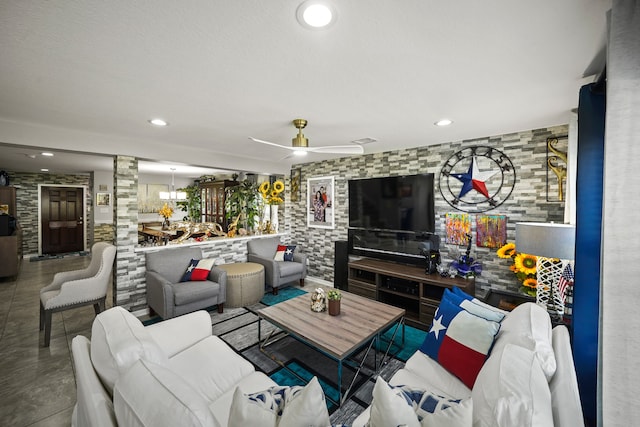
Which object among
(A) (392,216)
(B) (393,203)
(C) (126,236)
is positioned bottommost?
(C) (126,236)

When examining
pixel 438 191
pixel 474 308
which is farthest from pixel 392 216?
pixel 474 308

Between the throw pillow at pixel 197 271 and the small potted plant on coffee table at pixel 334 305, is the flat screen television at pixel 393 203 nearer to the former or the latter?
the small potted plant on coffee table at pixel 334 305

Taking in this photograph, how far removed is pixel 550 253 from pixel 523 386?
4.34ft

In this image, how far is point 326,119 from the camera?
8.36ft

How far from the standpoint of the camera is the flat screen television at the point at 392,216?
3.65 metres

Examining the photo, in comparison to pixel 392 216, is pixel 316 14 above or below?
above

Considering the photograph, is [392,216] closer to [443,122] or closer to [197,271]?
[443,122]

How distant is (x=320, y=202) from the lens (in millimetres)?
5023

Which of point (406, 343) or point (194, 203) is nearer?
point (406, 343)

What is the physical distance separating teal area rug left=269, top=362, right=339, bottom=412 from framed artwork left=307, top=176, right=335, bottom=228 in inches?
110

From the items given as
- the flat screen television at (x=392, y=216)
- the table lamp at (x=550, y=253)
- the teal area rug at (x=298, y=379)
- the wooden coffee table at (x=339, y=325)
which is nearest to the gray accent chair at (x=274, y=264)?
the flat screen television at (x=392, y=216)

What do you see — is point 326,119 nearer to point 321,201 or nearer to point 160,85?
point 160,85

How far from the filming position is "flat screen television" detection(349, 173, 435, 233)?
3625 mm

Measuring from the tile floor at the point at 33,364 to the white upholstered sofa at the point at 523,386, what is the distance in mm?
2298
